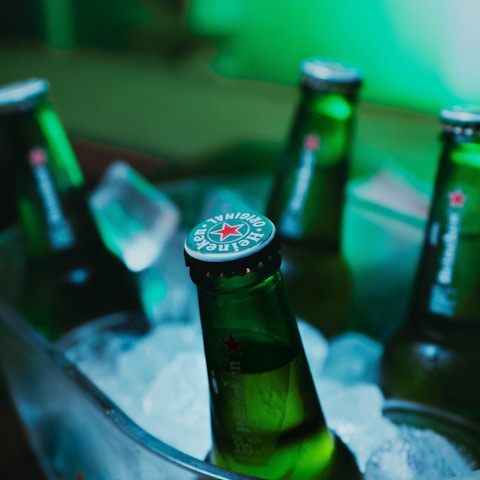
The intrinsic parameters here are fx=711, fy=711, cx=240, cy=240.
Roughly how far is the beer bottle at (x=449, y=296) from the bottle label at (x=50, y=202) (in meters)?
0.32

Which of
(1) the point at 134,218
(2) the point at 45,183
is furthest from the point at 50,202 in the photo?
(1) the point at 134,218

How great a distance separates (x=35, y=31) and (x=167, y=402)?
0.96 meters

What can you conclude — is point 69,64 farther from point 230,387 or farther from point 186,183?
point 230,387

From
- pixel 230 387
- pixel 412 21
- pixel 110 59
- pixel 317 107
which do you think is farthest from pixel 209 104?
pixel 230 387

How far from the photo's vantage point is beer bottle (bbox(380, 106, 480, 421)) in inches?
21.1

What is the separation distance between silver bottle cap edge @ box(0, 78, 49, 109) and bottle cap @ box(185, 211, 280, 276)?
275mm

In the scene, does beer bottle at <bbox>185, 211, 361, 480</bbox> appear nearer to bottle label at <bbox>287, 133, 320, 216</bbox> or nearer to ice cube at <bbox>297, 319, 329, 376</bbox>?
ice cube at <bbox>297, 319, 329, 376</bbox>

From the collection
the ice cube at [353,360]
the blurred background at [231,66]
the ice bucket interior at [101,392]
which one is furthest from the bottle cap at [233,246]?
the blurred background at [231,66]

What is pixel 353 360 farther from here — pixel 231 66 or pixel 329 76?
pixel 231 66

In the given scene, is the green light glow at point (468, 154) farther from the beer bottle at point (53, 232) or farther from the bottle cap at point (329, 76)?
the beer bottle at point (53, 232)

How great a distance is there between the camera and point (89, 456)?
54cm

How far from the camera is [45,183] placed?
2.12 ft

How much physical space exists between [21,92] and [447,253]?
1.26 feet

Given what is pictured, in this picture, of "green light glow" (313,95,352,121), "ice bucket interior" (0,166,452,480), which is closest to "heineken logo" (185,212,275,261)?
"ice bucket interior" (0,166,452,480)
